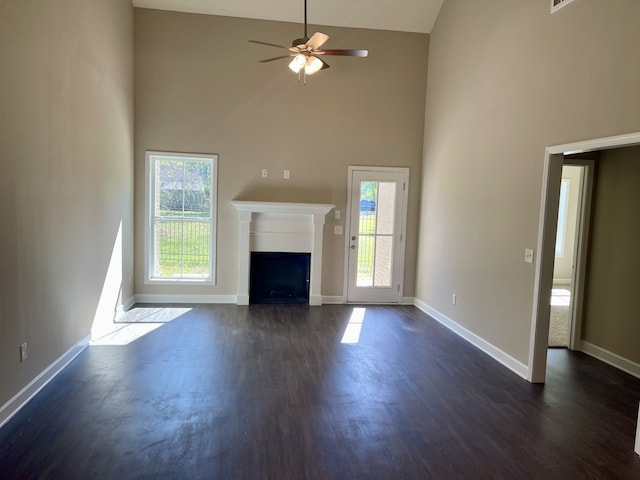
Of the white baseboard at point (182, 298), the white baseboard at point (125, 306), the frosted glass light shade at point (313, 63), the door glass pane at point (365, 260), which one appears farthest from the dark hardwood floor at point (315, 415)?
the frosted glass light shade at point (313, 63)

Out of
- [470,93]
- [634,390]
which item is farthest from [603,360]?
[470,93]

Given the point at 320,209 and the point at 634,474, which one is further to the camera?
the point at 320,209

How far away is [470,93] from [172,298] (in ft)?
15.9

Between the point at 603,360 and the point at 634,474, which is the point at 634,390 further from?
the point at 634,474

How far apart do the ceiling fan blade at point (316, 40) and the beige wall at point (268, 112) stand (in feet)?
7.54

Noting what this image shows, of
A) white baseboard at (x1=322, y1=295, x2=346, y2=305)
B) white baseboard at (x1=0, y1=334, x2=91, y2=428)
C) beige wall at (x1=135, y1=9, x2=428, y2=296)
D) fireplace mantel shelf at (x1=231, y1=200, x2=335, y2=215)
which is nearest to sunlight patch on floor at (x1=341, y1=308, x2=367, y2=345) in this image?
white baseboard at (x1=322, y1=295, x2=346, y2=305)

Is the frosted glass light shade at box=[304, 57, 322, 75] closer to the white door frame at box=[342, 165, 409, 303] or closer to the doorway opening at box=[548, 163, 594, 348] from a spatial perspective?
the white door frame at box=[342, 165, 409, 303]

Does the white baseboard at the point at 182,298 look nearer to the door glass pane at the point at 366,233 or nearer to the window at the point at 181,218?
the window at the point at 181,218

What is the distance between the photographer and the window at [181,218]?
6066 millimetres

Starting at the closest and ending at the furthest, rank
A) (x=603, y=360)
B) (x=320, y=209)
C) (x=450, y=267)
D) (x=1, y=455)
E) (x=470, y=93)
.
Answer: (x=1, y=455), (x=603, y=360), (x=470, y=93), (x=450, y=267), (x=320, y=209)

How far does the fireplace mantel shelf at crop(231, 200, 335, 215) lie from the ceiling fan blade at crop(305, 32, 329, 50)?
2.47 metres

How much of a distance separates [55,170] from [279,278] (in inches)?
138

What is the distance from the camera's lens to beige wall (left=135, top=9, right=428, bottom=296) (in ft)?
19.3

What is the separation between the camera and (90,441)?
2555 millimetres
